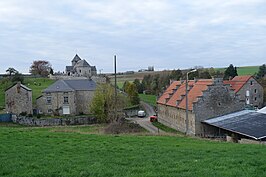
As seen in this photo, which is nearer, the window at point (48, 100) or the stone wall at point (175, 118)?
the stone wall at point (175, 118)

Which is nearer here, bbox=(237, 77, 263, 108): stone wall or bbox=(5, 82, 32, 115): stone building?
bbox=(5, 82, 32, 115): stone building

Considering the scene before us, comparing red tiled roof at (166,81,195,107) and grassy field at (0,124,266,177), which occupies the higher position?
red tiled roof at (166,81,195,107)

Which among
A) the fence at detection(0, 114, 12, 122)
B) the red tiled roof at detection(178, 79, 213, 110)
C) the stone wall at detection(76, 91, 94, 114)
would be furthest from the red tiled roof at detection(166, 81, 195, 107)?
the fence at detection(0, 114, 12, 122)

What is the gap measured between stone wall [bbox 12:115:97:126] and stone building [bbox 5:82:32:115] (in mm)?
2768

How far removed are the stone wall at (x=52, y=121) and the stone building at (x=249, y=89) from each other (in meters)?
30.4

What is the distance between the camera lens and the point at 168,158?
508 inches

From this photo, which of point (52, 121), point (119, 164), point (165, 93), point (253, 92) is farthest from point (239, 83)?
point (119, 164)

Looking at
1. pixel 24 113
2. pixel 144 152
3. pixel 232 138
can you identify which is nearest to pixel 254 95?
pixel 232 138

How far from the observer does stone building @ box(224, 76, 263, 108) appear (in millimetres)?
65625

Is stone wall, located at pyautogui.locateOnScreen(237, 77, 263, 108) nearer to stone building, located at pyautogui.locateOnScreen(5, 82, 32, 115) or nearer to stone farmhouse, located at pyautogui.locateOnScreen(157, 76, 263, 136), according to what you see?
stone farmhouse, located at pyautogui.locateOnScreen(157, 76, 263, 136)

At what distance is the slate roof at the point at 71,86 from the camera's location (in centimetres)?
5875

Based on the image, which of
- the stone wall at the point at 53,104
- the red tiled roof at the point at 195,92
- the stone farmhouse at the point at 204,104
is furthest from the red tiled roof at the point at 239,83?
the stone wall at the point at 53,104

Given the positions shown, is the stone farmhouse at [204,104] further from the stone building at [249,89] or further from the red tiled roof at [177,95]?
the stone building at [249,89]

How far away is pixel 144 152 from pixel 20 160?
17.7ft
